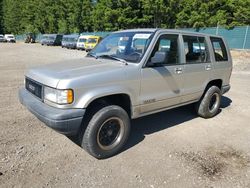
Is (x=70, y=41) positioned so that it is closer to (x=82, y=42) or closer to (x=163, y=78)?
(x=82, y=42)

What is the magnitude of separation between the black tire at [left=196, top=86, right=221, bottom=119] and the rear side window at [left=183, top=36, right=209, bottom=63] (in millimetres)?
832

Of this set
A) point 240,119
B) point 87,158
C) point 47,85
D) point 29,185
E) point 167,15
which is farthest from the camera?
point 167,15

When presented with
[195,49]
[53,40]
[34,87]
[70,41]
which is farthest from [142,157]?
[53,40]

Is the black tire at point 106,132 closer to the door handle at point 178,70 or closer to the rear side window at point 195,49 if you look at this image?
the door handle at point 178,70

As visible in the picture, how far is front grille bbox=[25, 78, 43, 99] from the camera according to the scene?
12.4ft

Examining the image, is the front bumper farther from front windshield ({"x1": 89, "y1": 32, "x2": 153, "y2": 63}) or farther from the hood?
front windshield ({"x1": 89, "y1": 32, "x2": 153, "y2": 63})

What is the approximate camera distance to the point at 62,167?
3.62 m

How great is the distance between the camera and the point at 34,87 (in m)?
3.96

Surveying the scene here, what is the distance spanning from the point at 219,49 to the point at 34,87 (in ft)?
14.6

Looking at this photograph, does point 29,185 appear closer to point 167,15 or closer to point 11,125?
point 11,125

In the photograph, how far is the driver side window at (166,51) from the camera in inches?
167

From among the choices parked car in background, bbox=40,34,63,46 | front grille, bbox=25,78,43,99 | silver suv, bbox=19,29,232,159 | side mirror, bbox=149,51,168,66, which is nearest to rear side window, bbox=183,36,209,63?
silver suv, bbox=19,29,232,159

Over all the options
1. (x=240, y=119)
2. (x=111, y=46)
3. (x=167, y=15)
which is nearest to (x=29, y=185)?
(x=111, y=46)

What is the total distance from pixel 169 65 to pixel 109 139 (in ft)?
5.81
